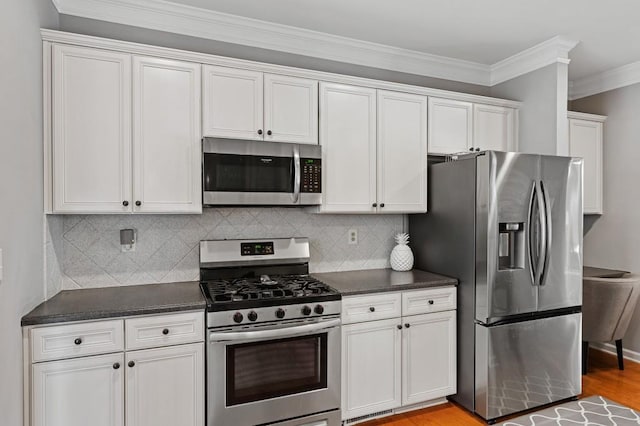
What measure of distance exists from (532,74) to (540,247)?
163 cm

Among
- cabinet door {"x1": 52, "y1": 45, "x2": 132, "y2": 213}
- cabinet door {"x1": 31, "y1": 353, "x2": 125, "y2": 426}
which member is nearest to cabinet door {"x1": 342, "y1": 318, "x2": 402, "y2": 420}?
cabinet door {"x1": 31, "y1": 353, "x2": 125, "y2": 426}

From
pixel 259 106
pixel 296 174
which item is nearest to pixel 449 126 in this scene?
pixel 296 174

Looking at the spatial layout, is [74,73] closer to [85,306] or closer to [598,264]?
[85,306]

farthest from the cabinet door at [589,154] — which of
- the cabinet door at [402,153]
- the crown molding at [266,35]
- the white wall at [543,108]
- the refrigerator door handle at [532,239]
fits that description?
the cabinet door at [402,153]

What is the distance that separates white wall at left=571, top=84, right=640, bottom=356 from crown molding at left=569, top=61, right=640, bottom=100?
6cm

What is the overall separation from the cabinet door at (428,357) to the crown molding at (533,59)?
223 cm

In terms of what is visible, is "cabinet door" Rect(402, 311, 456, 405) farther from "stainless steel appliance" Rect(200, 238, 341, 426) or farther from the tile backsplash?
the tile backsplash

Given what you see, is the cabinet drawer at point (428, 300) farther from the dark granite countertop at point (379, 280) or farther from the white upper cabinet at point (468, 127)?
the white upper cabinet at point (468, 127)

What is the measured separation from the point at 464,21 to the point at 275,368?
271cm

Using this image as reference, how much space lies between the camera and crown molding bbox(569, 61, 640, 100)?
12.8ft

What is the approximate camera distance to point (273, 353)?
2.42m

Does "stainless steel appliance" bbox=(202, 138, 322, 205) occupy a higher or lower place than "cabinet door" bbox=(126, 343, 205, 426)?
higher

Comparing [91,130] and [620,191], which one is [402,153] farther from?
[620,191]

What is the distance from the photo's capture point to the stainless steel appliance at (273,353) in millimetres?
2287
